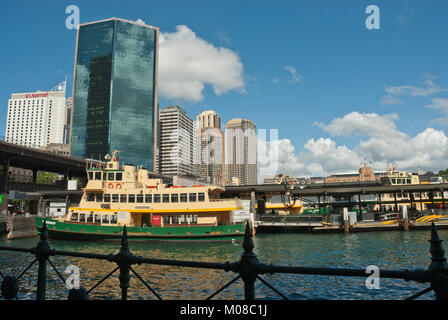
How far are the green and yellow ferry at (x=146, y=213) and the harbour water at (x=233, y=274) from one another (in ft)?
4.98

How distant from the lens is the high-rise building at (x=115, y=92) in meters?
146

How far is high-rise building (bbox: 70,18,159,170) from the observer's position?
5758 inches

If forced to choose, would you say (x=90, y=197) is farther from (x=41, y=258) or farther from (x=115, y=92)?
(x=115, y=92)

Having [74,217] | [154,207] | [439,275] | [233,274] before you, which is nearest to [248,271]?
[439,275]

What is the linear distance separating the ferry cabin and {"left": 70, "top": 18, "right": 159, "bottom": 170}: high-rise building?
11387cm

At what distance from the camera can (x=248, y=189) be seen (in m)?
54.5

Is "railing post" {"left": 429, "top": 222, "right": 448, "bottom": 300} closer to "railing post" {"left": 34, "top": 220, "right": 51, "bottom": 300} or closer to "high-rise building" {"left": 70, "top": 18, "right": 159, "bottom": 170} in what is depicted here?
"railing post" {"left": 34, "top": 220, "right": 51, "bottom": 300}

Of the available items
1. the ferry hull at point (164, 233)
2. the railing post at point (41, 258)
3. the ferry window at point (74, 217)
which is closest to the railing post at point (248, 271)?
the railing post at point (41, 258)

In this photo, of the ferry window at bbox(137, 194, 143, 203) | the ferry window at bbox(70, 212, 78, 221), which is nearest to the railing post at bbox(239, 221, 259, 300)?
the ferry window at bbox(137, 194, 143, 203)

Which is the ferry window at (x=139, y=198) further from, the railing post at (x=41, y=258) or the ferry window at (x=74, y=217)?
the railing post at (x=41, y=258)

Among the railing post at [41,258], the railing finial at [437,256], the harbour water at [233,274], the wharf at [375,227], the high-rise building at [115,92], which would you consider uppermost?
the high-rise building at [115,92]

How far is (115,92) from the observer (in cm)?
14788

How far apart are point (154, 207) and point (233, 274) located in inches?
721
